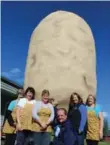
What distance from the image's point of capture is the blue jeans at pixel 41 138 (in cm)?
923

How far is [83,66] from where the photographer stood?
485 inches

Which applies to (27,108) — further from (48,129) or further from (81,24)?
(81,24)

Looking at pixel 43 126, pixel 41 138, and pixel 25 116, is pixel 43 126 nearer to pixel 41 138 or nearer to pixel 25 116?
pixel 41 138

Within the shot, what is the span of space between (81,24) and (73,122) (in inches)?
185

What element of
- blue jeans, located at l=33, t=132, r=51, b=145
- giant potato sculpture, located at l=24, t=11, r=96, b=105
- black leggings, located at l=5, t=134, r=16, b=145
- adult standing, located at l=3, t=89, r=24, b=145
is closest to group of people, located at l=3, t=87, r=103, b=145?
blue jeans, located at l=33, t=132, r=51, b=145

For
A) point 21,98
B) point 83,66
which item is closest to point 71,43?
point 83,66

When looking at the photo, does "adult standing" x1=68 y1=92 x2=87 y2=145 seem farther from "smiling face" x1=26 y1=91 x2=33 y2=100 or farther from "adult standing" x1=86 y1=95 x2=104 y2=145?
"smiling face" x1=26 y1=91 x2=33 y2=100

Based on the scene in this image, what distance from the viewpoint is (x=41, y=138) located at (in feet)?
30.5

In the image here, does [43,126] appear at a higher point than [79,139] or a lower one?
higher

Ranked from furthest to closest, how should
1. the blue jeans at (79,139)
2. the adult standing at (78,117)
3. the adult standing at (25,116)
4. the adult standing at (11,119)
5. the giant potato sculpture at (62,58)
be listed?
the giant potato sculpture at (62,58), the adult standing at (11,119), the adult standing at (25,116), the adult standing at (78,117), the blue jeans at (79,139)

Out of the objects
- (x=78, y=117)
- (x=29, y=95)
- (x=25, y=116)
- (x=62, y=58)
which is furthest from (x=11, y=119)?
(x=62, y=58)

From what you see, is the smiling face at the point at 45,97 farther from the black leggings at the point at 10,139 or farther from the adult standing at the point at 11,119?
the black leggings at the point at 10,139

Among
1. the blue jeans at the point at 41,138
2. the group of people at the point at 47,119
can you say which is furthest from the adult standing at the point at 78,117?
the blue jeans at the point at 41,138

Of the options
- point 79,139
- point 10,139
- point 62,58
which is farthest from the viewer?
point 62,58
